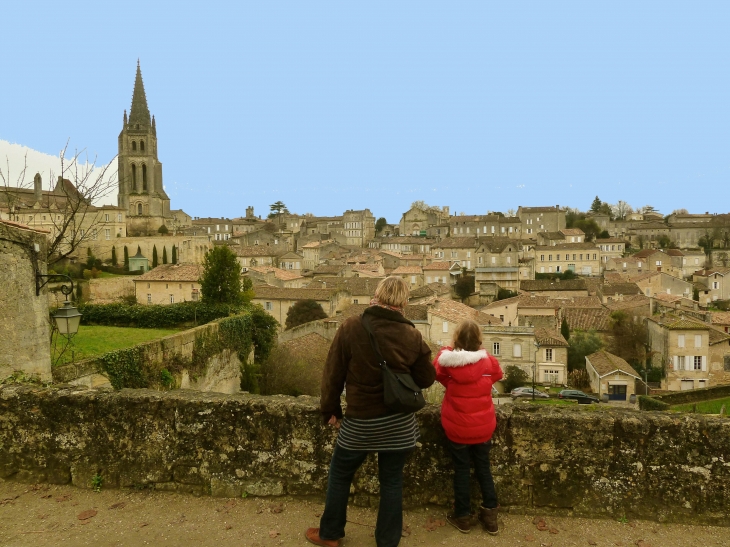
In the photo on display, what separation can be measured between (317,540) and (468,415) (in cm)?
147

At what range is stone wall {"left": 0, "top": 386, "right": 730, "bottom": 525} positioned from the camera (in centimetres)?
429

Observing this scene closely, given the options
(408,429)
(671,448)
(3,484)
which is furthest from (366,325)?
(3,484)

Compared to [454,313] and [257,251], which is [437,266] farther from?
[454,313]

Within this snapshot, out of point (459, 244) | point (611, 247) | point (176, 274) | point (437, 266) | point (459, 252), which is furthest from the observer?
point (611, 247)

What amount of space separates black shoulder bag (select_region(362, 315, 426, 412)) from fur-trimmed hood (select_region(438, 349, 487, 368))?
454 millimetres

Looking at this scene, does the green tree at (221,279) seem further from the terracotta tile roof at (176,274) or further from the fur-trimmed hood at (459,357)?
the fur-trimmed hood at (459,357)

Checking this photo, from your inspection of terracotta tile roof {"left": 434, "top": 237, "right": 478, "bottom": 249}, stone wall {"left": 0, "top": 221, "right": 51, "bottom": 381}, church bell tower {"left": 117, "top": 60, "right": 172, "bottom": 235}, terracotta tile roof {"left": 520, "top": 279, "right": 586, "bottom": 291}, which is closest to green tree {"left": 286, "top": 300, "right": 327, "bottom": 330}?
terracotta tile roof {"left": 520, "top": 279, "right": 586, "bottom": 291}

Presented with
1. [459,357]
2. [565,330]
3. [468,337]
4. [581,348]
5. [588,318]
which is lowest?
[581,348]

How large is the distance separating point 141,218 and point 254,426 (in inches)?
3597

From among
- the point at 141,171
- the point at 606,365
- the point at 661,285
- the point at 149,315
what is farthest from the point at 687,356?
the point at 141,171

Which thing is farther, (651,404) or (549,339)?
(549,339)

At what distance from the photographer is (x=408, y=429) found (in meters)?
3.94

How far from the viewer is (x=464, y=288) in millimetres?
64750

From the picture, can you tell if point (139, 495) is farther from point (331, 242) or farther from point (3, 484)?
point (331, 242)
